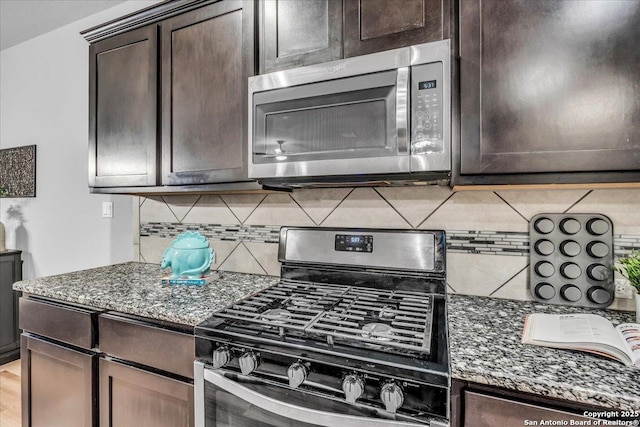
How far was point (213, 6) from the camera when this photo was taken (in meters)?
1.48

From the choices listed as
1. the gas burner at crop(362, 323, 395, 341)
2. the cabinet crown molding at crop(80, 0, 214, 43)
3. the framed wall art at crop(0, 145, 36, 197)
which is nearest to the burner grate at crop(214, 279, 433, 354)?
the gas burner at crop(362, 323, 395, 341)

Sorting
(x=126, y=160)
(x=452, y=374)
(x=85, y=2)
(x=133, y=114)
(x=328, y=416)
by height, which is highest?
(x=85, y=2)

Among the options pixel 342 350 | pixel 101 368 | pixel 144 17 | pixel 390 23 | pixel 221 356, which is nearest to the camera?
pixel 342 350

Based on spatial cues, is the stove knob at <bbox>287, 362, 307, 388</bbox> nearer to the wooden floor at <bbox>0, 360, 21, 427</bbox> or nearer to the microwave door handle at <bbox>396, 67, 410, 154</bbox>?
the microwave door handle at <bbox>396, 67, 410, 154</bbox>

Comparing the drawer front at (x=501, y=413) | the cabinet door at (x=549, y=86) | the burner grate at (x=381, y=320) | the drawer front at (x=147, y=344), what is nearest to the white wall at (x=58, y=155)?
the drawer front at (x=147, y=344)

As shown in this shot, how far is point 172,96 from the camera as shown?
1.59 m

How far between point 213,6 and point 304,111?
700 mm

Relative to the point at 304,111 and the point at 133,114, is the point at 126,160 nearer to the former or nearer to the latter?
the point at 133,114

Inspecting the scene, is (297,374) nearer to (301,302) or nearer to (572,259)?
(301,302)

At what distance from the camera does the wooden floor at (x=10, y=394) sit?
205cm

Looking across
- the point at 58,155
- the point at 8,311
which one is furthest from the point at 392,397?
the point at 8,311

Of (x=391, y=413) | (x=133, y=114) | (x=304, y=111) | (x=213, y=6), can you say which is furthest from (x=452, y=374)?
(x=133, y=114)

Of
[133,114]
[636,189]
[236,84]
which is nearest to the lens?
[636,189]

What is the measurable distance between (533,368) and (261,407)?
0.67 m
